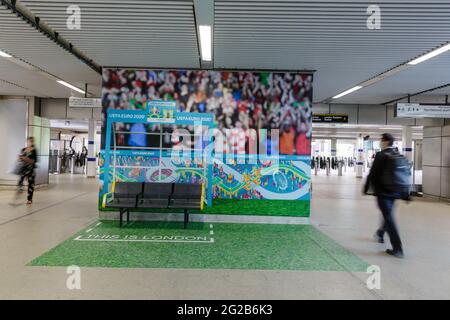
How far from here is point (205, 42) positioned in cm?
602

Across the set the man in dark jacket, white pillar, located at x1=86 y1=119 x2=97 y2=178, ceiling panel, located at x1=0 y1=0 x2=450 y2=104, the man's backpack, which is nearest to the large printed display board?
ceiling panel, located at x1=0 y1=0 x2=450 y2=104

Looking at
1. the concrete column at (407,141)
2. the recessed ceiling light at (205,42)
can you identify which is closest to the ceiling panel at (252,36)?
the recessed ceiling light at (205,42)

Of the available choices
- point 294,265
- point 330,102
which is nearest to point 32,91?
point 330,102

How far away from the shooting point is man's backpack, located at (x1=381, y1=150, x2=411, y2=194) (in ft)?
17.1

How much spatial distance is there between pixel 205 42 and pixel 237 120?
81.5 inches

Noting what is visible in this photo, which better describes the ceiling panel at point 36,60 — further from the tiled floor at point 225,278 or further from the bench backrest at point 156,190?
the tiled floor at point 225,278

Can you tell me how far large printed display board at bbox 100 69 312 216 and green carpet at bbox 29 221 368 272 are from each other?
3.53 feet

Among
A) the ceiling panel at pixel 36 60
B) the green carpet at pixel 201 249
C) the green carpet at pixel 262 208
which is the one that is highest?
the ceiling panel at pixel 36 60

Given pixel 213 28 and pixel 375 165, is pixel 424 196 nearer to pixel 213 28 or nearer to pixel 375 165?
pixel 375 165

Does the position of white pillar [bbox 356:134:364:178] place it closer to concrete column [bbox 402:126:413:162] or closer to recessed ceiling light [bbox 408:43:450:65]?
concrete column [bbox 402:126:413:162]

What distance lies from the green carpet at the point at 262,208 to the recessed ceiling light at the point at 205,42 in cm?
295

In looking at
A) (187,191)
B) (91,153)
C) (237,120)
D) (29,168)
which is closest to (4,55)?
(29,168)

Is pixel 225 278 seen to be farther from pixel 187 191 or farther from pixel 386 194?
pixel 187 191

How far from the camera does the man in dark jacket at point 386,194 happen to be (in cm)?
512
